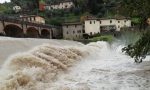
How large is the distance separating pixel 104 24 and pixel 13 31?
19.7 metres

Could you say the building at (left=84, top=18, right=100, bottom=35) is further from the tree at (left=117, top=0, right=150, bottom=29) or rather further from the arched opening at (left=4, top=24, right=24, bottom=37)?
the tree at (left=117, top=0, right=150, bottom=29)

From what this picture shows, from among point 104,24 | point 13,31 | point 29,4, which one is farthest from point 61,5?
point 13,31

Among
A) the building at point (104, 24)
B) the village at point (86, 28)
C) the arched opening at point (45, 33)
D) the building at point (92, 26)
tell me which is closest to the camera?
the arched opening at point (45, 33)

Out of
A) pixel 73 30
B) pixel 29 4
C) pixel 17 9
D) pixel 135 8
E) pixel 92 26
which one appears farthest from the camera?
pixel 17 9

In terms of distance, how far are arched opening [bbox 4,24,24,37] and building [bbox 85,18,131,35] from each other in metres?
15.5

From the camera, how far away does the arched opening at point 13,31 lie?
53316 mm

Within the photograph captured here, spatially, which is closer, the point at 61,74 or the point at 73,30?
the point at 61,74

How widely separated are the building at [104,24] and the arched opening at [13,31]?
611 inches

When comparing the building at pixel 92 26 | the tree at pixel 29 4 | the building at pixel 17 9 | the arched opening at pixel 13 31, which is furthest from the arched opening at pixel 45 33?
the building at pixel 17 9

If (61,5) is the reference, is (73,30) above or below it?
below

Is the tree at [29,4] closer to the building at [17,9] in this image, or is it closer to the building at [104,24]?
the building at [17,9]

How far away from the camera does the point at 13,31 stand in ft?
186

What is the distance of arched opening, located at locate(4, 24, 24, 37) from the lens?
175 feet

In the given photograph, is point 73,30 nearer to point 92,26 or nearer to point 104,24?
point 92,26
